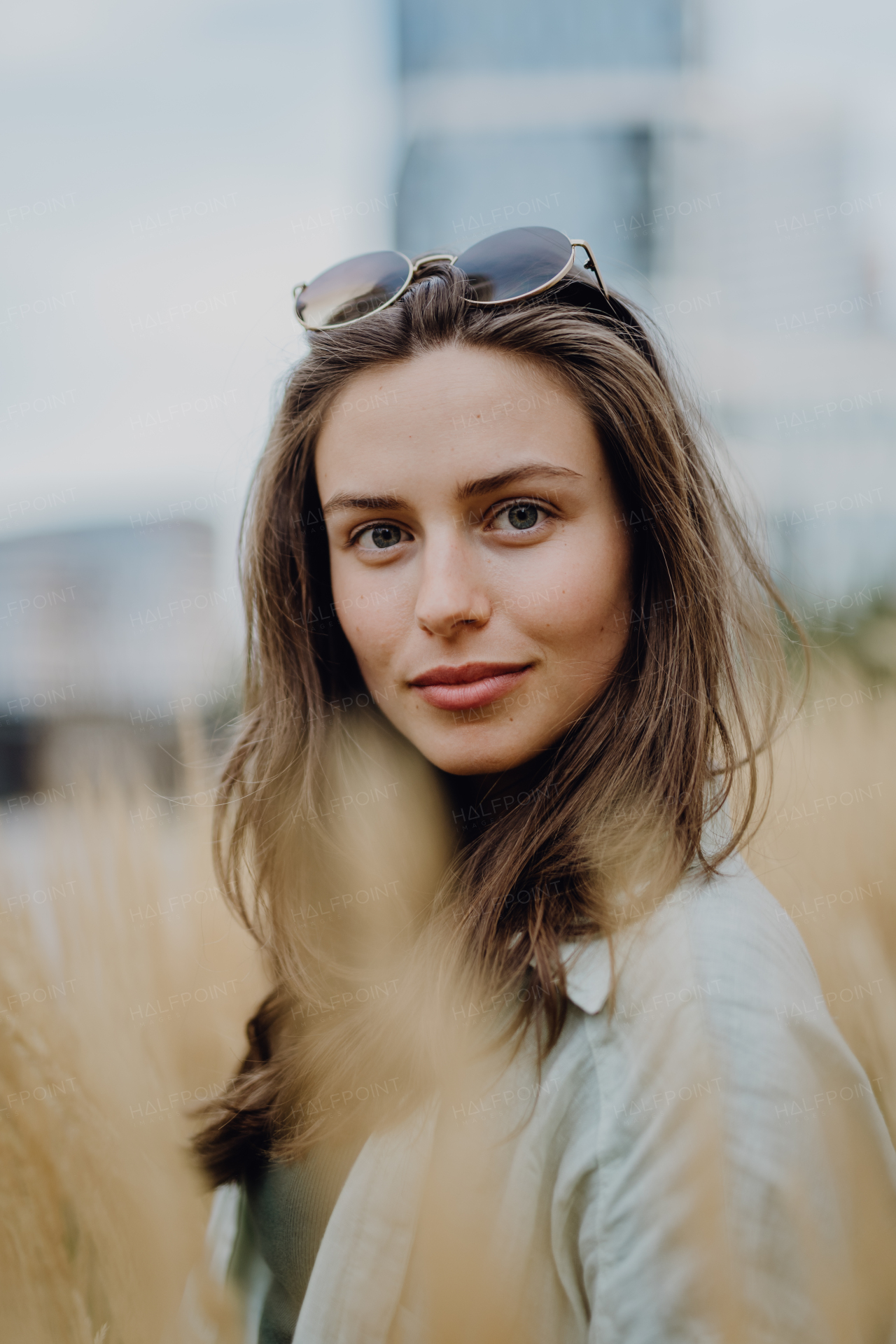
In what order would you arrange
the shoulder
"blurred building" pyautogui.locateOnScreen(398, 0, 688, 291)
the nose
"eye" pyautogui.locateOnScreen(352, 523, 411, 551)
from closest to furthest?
the shoulder
the nose
"eye" pyautogui.locateOnScreen(352, 523, 411, 551)
"blurred building" pyautogui.locateOnScreen(398, 0, 688, 291)

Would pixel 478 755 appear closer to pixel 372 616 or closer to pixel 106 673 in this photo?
pixel 372 616

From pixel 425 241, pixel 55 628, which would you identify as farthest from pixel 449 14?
pixel 55 628

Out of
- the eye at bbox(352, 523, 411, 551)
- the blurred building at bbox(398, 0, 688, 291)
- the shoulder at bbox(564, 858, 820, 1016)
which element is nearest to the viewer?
the shoulder at bbox(564, 858, 820, 1016)

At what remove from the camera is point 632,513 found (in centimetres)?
102

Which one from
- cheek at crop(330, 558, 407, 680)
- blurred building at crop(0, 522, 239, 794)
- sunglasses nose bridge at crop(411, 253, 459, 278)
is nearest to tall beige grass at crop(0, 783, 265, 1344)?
blurred building at crop(0, 522, 239, 794)

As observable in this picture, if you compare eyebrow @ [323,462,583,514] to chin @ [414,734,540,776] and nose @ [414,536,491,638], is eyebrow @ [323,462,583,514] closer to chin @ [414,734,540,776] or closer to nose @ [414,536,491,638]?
nose @ [414,536,491,638]

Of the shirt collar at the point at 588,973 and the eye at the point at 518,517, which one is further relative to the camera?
the eye at the point at 518,517

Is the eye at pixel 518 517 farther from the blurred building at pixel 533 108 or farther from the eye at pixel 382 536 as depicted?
the blurred building at pixel 533 108

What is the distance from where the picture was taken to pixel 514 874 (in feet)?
3.05

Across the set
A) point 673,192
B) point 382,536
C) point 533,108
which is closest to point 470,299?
point 382,536

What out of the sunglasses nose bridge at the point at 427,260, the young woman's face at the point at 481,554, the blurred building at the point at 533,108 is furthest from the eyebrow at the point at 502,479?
the blurred building at the point at 533,108

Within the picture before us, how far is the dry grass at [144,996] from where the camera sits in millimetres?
735

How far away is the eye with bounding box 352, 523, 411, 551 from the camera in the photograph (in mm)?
997

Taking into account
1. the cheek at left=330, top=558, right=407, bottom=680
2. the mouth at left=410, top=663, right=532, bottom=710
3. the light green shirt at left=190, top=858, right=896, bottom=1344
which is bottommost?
the light green shirt at left=190, top=858, right=896, bottom=1344
